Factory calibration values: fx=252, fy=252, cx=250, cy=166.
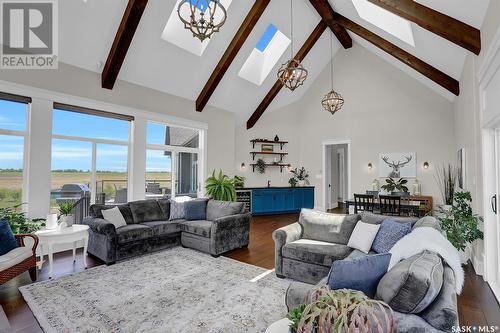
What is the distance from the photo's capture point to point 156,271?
360cm

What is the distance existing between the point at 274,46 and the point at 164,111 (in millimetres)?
3532

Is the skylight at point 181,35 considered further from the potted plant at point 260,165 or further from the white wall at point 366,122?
the potted plant at point 260,165

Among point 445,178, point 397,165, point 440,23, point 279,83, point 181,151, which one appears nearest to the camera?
point 440,23

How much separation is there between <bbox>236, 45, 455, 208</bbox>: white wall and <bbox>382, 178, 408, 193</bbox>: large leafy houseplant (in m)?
0.49

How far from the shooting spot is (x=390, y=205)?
5234mm

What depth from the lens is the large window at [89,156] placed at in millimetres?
4613

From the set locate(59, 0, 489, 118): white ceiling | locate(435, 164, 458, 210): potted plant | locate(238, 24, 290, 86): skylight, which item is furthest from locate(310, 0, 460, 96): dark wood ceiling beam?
locate(435, 164, 458, 210): potted plant

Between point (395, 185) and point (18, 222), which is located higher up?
point (395, 185)

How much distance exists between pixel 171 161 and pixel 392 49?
5842mm

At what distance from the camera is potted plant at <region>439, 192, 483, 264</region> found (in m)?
3.32

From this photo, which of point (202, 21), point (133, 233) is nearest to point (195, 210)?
point (133, 233)

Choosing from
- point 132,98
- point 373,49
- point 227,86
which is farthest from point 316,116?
point 132,98

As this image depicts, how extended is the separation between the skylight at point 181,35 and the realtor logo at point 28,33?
1.84m

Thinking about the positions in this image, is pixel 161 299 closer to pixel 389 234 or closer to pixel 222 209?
pixel 222 209
